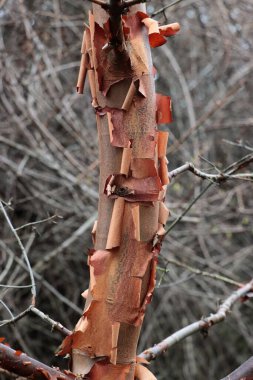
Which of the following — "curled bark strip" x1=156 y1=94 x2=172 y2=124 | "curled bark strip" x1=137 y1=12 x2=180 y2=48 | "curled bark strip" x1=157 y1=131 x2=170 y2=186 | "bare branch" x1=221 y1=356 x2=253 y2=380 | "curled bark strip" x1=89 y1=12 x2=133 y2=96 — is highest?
"curled bark strip" x1=137 y1=12 x2=180 y2=48

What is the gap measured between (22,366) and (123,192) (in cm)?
25

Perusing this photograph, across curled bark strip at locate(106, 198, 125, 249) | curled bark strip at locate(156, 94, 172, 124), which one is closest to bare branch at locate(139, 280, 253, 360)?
curled bark strip at locate(106, 198, 125, 249)

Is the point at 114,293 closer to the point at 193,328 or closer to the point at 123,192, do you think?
the point at 123,192

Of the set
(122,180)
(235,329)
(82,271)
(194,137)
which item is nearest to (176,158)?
(194,137)

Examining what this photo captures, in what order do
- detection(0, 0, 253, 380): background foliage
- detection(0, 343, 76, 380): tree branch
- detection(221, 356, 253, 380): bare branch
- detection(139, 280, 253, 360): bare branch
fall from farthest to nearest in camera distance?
1. detection(0, 0, 253, 380): background foliage
2. detection(139, 280, 253, 360): bare branch
3. detection(221, 356, 253, 380): bare branch
4. detection(0, 343, 76, 380): tree branch

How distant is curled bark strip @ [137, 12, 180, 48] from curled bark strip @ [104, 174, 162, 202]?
0.62 feet

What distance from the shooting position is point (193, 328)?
113 cm

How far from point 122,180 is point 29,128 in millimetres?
1622

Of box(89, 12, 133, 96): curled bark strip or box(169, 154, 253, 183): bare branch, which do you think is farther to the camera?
box(169, 154, 253, 183): bare branch

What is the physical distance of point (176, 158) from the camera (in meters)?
2.68

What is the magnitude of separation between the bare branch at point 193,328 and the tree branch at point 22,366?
254 mm

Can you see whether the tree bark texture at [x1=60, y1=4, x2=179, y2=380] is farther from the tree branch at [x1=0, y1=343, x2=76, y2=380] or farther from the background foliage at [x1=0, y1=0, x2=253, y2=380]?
the background foliage at [x1=0, y1=0, x2=253, y2=380]

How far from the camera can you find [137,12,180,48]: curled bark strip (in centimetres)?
71

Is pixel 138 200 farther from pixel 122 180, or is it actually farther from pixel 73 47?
pixel 73 47
